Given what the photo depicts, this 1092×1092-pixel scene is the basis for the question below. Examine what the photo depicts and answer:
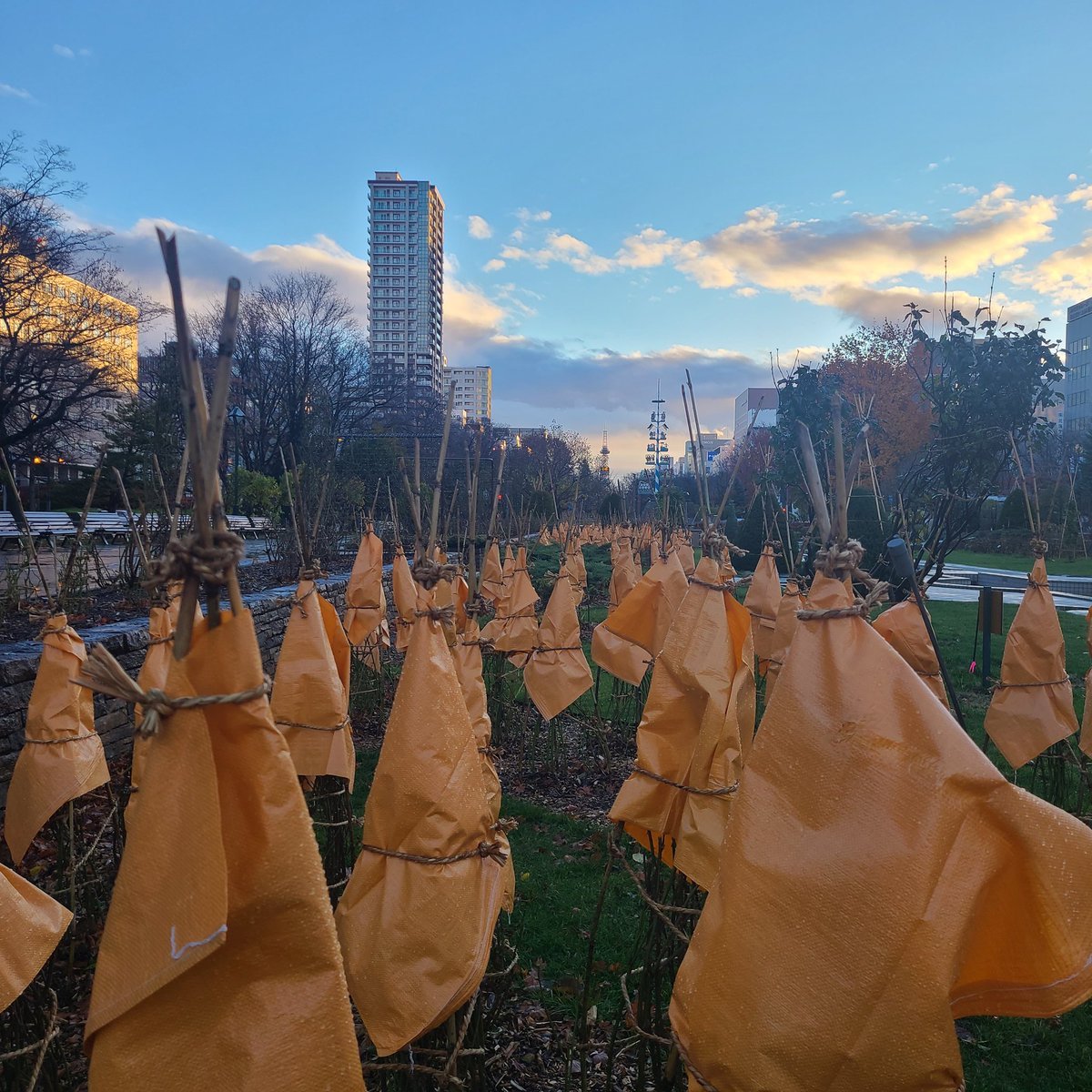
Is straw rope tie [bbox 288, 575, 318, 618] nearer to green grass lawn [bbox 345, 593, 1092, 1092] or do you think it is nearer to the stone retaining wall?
the stone retaining wall

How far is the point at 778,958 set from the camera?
143 cm

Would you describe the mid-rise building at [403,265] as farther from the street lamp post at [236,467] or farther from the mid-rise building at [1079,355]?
the street lamp post at [236,467]

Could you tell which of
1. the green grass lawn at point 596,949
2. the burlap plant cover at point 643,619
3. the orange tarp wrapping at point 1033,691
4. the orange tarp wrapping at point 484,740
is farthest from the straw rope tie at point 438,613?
the orange tarp wrapping at point 1033,691

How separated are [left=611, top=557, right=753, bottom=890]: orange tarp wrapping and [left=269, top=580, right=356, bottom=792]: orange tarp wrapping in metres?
1.55

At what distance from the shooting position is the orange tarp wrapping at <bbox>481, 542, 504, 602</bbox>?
9.54m

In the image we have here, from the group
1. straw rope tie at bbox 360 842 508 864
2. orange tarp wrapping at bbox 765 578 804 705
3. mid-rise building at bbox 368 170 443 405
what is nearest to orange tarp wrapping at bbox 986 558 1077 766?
orange tarp wrapping at bbox 765 578 804 705

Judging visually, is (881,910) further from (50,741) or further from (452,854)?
(50,741)

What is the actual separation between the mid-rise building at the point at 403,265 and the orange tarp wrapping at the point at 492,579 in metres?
69.6

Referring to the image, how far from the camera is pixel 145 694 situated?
4.17ft

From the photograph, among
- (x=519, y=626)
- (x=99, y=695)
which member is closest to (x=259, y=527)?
(x=99, y=695)

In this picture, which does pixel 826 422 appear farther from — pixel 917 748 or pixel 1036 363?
pixel 917 748

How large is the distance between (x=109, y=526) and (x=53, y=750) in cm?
1149

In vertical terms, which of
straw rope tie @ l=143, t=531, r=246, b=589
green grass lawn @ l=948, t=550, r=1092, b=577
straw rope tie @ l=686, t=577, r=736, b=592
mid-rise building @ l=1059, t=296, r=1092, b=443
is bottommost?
green grass lawn @ l=948, t=550, r=1092, b=577

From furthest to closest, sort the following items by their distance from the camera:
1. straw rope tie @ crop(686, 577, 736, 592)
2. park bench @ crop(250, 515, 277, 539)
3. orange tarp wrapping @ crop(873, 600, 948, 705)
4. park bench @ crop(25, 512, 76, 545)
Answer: park bench @ crop(250, 515, 277, 539) → park bench @ crop(25, 512, 76, 545) → orange tarp wrapping @ crop(873, 600, 948, 705) → straw rope tie @ crop(686, 577, 736, 592)
